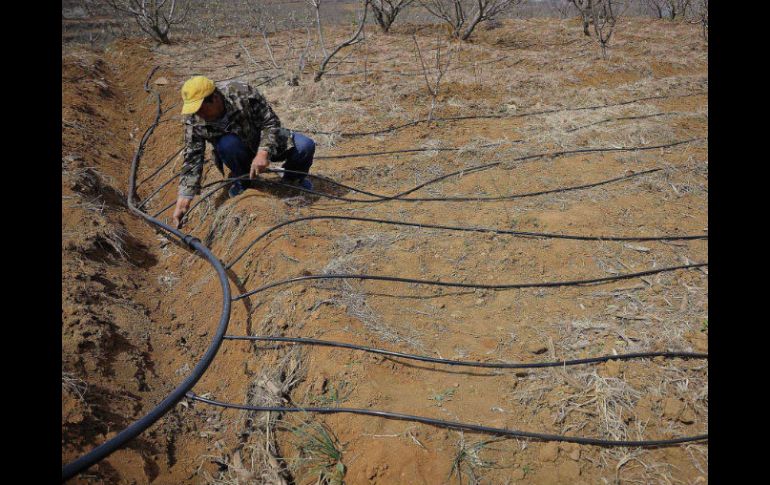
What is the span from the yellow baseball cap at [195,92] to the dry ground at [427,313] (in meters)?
0.81

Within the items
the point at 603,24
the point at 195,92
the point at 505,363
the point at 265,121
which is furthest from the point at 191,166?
the point at 603,24

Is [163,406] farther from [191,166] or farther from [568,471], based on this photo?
[191,166]

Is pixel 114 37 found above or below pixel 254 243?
above

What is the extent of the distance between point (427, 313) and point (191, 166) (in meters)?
1.87

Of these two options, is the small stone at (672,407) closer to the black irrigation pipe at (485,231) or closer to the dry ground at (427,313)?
the dry ground at (427,313)

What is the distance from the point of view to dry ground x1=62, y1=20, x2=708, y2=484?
1.73 meters

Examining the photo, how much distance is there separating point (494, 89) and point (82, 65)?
615 centimetres

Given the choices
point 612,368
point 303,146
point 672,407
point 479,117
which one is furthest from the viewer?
point 479,117

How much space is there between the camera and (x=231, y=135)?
3143 mm

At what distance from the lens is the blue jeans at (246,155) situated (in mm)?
3174

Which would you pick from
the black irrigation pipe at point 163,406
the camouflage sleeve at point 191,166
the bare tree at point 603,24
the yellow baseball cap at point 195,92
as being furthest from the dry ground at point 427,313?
the bare tree at point 603,24
